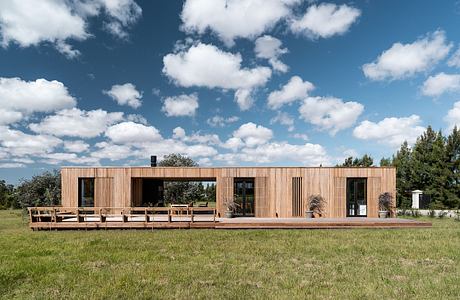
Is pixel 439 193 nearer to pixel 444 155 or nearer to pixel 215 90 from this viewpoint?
pixel 444 155

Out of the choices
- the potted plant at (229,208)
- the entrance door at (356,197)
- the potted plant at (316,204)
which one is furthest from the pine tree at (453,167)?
the potted plant at (229,208)

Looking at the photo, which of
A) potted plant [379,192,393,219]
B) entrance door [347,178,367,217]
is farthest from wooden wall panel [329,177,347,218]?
potted plant [379,192,393,219]

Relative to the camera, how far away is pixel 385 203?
17875 mm

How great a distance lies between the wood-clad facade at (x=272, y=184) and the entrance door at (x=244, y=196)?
19 centimetres

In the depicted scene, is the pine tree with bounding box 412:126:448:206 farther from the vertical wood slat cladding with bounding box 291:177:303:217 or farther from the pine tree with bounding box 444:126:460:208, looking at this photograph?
the vertical wood slat cladding with bounding box 291:177:303:217

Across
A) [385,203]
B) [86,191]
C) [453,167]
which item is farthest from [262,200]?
[453,167]

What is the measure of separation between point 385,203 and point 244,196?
23.1ft

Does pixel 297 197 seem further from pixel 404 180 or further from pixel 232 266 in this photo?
pixel 404 180

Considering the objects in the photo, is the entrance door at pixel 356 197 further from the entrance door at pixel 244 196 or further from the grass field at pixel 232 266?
the grass field at pixel 232 266

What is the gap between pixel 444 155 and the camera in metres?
29.5

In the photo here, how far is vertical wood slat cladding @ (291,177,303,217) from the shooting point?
17.9m

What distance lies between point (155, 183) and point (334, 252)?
1461 cm

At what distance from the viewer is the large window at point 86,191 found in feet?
60.1

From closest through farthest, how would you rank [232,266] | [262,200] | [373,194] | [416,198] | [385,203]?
[232,266], [385,203], [262,200], [373,194], [416,198]
